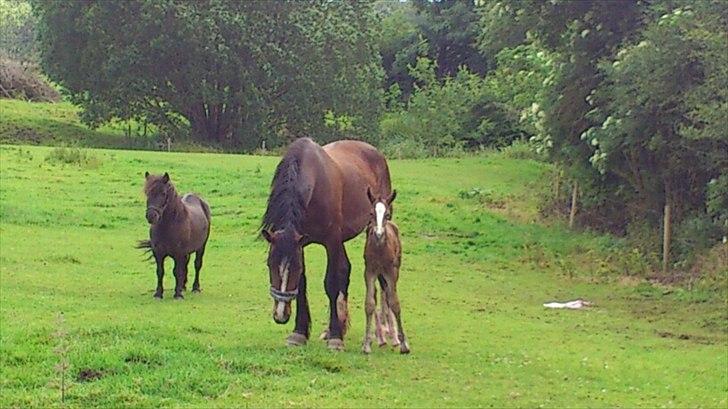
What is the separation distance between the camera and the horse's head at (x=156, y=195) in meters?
13.1

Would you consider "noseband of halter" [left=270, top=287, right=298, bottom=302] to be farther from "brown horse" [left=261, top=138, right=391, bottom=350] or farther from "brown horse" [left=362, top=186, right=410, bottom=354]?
"brown horse" [left=362, top=186, right=410, bottom=354]

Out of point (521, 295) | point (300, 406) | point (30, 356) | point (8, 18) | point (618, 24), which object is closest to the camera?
point (300, 406)

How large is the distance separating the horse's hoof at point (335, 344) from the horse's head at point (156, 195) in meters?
3.97

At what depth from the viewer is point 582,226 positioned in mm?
24094

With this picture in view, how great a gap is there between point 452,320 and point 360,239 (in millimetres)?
8282

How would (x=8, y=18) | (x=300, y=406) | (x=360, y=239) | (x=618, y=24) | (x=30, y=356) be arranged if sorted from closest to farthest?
(x=300, y=406) < (x=30, y=356) < (x=618, y=24) < (x=360, y=239) < (x=8, y=18)

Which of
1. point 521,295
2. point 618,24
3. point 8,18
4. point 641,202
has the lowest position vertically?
point 521,295

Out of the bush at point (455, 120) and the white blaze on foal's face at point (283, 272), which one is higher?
the bush at point (455, 120)

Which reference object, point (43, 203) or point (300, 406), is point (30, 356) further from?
point (43, 203)

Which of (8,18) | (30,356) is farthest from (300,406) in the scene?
(8,18)

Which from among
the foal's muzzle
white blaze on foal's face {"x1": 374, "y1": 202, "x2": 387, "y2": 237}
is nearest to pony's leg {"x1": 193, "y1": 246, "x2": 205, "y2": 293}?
the foal's muzzle

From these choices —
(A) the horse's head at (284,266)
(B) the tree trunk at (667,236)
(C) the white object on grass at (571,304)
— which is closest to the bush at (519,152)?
(B) the tree trunk at (667,236)

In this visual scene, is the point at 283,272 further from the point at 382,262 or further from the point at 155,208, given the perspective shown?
the point at 155,208

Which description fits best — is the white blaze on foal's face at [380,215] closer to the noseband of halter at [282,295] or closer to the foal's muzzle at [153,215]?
the noseband of halter at [282,295]
